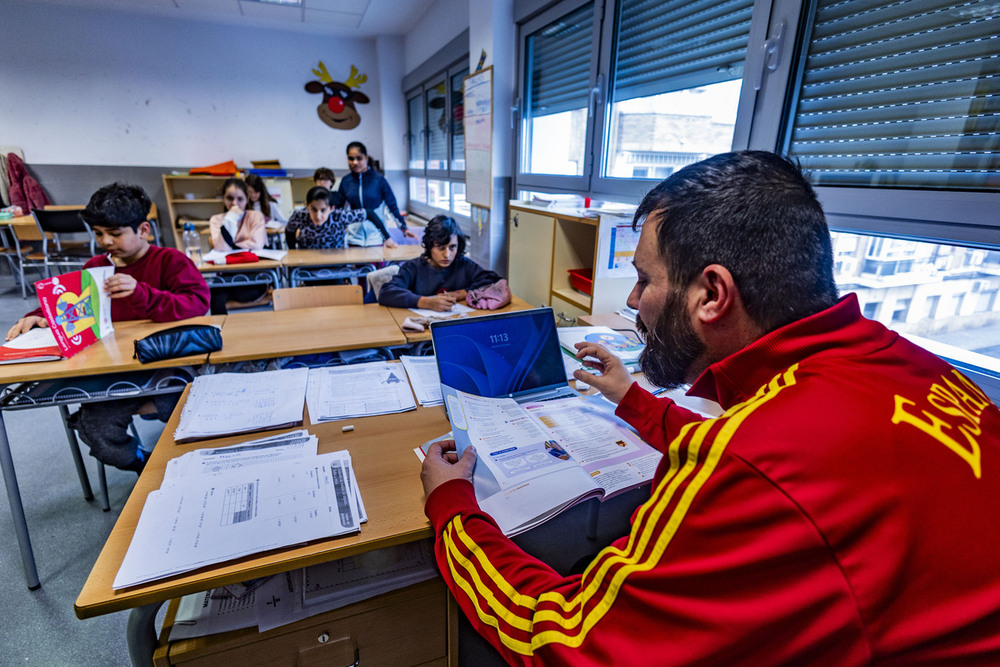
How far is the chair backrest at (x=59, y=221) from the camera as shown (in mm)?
4984

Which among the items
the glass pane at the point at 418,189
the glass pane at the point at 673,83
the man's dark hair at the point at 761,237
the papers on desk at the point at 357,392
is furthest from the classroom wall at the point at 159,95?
the man's dark hair at the point at 761,237

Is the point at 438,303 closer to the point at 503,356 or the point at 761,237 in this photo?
the point at 503,356

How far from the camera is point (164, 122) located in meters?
6.29

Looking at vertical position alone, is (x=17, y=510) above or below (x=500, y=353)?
below

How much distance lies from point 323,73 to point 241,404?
695cm

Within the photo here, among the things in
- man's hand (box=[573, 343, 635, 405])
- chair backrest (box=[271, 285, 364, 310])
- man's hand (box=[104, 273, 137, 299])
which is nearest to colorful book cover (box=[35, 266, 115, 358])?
man's hand (box=[104, 273, 137, 299])

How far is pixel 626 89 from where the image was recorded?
8.34 ft

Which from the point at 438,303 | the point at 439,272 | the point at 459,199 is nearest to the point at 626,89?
the point at 439,272

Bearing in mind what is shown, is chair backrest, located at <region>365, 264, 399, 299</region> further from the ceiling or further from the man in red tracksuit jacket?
the ceiling

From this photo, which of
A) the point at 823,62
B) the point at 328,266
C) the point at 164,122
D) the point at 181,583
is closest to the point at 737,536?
the point at 181,583

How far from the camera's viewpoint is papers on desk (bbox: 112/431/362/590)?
0.76m

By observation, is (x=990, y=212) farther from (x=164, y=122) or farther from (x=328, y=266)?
(x=164, y=122)

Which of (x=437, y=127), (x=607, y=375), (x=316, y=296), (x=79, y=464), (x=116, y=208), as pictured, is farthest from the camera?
(x=437, y=127)

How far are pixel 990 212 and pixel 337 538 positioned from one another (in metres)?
1.62
